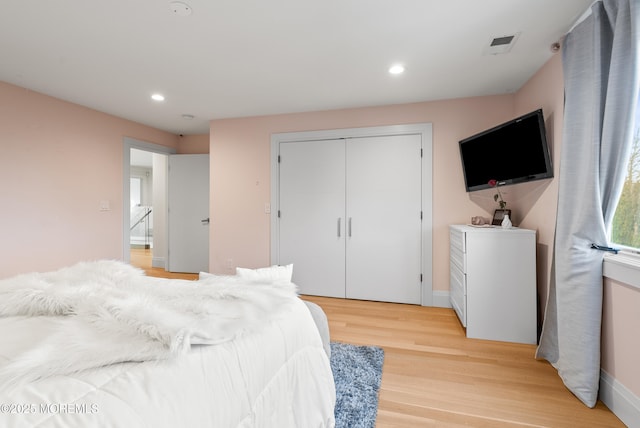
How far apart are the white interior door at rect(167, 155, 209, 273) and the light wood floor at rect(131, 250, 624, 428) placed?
2903 mm

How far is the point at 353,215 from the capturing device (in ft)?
11.5

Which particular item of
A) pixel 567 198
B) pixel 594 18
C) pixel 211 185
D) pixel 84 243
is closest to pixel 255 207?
pixel 211 185

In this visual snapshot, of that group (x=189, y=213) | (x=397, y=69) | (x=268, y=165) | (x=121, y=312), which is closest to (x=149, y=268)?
(x=189, y=213)

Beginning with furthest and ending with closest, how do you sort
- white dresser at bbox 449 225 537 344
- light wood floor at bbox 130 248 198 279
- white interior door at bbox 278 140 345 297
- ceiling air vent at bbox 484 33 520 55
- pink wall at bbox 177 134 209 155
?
pink wall at bbox 177 134 209 155, light wood floor at bbox 130 248 198 279, white interior door at bbox 278 140 345 297, white dresser at bbox 449 225 537 344, ceiling air vent at bbox 484 33 520 55

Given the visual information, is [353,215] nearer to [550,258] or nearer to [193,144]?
[550,258]

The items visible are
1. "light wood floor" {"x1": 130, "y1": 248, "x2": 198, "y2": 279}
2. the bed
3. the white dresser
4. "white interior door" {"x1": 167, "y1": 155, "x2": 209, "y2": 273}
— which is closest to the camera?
the bed

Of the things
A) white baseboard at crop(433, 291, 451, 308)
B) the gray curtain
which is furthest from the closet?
the gray curtain

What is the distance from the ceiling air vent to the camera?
6.71 ft

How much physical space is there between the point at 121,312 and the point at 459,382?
1.97m

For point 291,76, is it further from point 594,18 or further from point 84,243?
point 84,243

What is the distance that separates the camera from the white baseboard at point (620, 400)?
144 cm

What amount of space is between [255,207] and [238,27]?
2271 mm

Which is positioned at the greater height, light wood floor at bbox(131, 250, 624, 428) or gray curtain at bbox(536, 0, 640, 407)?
gray curtain at bbox(536, 0, 640, 407)

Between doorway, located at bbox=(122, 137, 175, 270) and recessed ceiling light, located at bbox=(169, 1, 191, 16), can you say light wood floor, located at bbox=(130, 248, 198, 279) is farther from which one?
recessed ceiling light, located at bbox=(169, 1, 191, 16)
